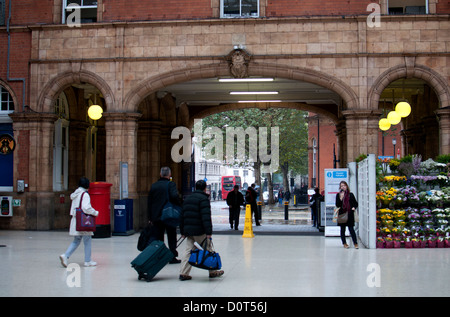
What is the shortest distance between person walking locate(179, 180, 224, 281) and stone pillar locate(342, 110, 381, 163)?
9.54 meters

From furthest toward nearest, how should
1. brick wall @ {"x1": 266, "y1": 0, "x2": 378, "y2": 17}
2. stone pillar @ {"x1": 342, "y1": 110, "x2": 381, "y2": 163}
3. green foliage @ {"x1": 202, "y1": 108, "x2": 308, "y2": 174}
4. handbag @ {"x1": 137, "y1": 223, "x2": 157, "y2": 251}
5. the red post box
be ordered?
green foliage @ {"x1": 202, "y1": 108, "x2": 308, "y2": 174} → brick wall @ {"x1": 266, "y1": 0, "x2": 378, "y2": 17} → stone pillar @ {"x1": 342, "y1": 110, "x2": 381, "y2": 163} → the red post box → handbag @ {"x1": 137, "y1": 223, "x2": 157, "y2": 251}

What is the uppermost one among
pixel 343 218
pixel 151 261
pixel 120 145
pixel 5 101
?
pixel 5 101

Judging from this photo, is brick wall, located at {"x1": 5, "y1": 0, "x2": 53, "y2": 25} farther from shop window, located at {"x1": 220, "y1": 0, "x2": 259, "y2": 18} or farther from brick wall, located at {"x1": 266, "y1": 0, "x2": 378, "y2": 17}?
brick wall, located at {"x1": 266, "y1": 0, "x2": 378, "y2": 17}

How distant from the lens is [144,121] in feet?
76.4

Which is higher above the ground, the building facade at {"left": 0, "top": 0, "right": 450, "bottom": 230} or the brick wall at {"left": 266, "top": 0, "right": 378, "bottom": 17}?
the brick wall at {"left": 266, "top": 0, "right": 378, "bottom": 17}

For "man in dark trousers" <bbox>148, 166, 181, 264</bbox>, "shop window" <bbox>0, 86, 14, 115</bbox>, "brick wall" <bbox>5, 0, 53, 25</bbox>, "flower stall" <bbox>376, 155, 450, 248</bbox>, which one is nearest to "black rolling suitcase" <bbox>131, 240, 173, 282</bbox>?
"man in dark trousers" <bbox>148, 166, 181, 264</bbox>

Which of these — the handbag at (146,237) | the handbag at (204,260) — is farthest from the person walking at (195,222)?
the handbag at (146,237)

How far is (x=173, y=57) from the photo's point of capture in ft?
61.4

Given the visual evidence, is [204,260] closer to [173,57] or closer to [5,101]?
[173,57]

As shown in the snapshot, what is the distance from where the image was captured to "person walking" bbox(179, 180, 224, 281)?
30.3ft

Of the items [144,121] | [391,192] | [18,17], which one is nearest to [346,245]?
[391,192]

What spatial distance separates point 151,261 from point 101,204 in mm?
7591

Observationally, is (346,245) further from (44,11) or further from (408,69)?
(44,11)

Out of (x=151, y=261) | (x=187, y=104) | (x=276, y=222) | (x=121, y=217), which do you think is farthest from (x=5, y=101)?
(x=151, y=261)
